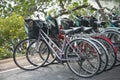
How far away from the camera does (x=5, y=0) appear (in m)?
8.92

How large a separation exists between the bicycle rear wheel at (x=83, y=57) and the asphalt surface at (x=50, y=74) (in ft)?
0.48

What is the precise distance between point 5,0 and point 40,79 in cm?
472

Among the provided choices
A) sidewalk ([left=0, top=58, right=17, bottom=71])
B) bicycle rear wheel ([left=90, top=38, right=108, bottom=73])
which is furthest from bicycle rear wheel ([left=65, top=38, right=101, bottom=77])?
sidewalk ([left=0, top=58, right=17, bottom=71])

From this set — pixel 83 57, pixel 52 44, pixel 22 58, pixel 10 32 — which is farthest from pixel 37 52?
pixel 10 32

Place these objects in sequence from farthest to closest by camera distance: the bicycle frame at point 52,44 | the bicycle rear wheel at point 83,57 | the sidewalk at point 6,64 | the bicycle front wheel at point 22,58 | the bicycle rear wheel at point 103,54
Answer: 1. the sidewalk at point 6,64
2. the bicycle front wheel at point 22,58
3. the bicycle frame at point 52,44
4. the bicycle rear wheel at point 83,57
5. the bicycle rear wheel at point 103,54

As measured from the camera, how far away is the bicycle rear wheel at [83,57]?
486 centimetres

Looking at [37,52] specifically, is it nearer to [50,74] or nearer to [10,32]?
[50,74]

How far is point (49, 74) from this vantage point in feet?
17.2

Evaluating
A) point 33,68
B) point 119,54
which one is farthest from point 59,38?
point 119,54

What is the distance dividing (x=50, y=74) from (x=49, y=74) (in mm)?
20

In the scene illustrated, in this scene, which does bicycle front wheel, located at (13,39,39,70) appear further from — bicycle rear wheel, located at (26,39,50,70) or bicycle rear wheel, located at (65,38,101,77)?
bicycle rear wheel, located at (65,38,101,77)

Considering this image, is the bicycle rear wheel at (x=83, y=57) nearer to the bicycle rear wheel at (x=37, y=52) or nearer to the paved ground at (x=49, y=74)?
the paved ground at (x=49, y=74)

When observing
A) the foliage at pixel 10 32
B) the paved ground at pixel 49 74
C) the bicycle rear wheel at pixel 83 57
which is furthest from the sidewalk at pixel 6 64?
the bicycle rear wheel at pixel 83 57

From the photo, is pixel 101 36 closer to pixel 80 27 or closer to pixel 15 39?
pixel 80 27
